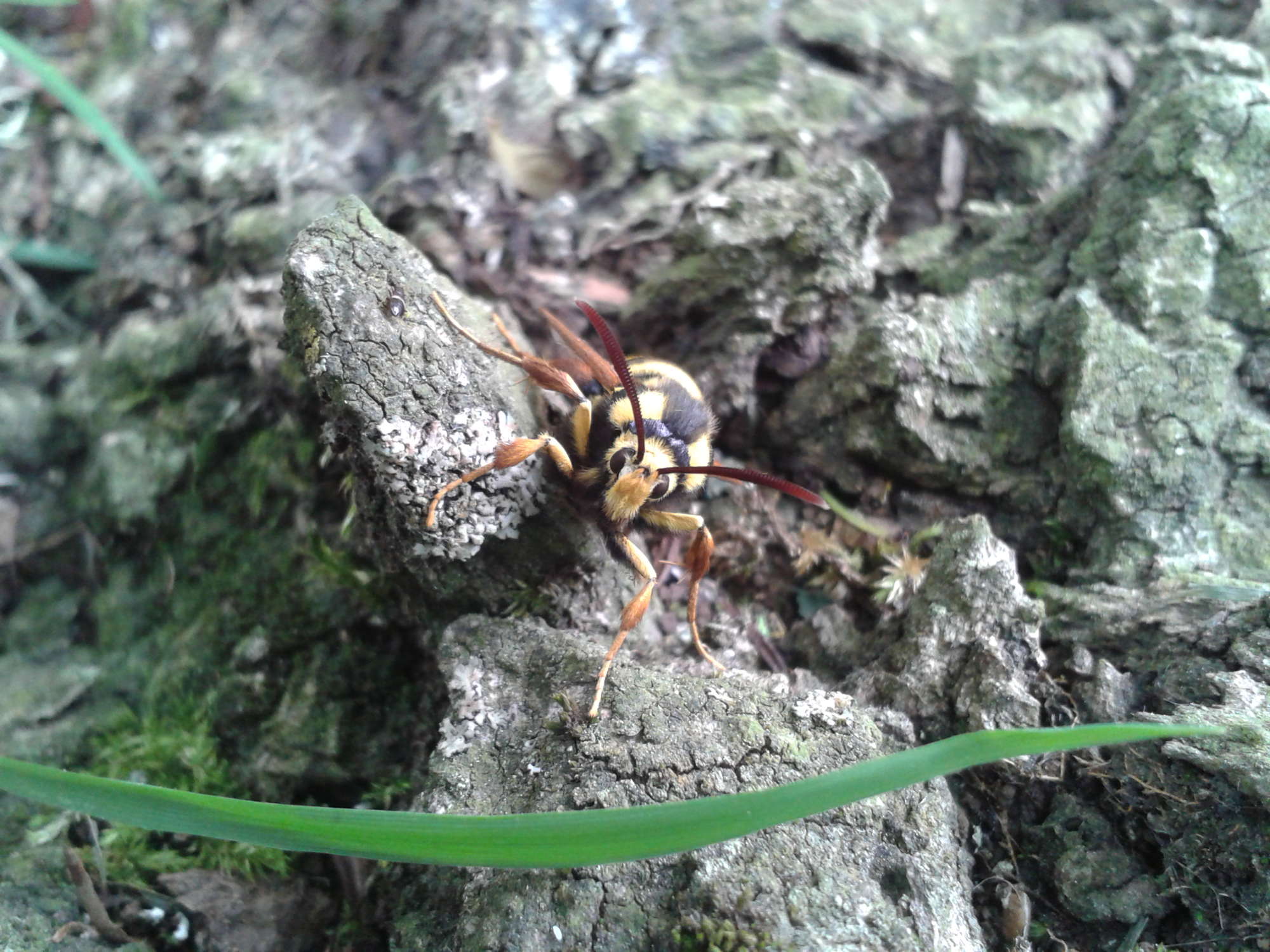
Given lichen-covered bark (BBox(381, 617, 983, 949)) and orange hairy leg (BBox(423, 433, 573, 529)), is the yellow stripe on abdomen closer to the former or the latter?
orange hairy leg (BBox(423, 433, 573, 529))

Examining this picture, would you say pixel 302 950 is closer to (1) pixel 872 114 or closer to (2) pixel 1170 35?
(1) pixel 872 114

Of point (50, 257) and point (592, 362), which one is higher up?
point (592, 362)

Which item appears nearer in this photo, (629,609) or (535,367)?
(629,609)

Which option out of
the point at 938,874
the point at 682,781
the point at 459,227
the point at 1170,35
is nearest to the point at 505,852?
the point at 682,781

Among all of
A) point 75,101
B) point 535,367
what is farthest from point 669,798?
point 75,101

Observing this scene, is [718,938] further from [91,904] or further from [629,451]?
[91,904]

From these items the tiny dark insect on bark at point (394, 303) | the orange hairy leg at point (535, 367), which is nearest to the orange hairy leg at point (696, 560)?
the orange hairy leg at point (535, 367)

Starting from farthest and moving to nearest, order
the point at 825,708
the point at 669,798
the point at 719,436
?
the point at 719,436 → the point at 825,708 → the point at 669,798
